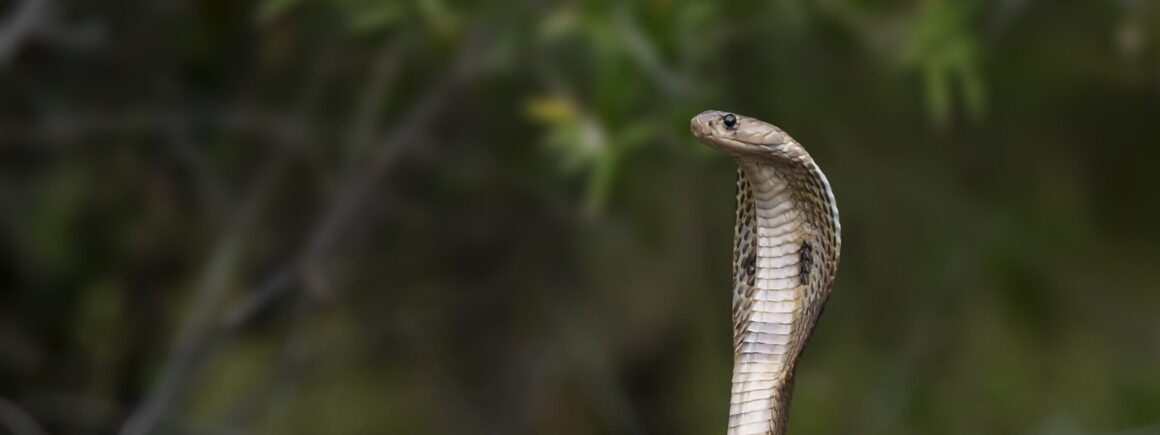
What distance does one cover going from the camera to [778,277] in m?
1.18

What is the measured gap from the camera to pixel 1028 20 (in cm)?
359

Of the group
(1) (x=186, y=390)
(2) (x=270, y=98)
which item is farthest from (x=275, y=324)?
(2) (x=270, y=98)

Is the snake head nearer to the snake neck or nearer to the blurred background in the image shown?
the snake neck

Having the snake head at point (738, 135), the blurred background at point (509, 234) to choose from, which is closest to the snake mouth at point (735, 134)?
the snake head at point (738, 135)

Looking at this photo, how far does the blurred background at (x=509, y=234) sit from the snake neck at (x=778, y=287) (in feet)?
6.94

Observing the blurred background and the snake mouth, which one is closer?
the snake mouth

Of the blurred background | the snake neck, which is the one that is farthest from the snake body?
the blurred background

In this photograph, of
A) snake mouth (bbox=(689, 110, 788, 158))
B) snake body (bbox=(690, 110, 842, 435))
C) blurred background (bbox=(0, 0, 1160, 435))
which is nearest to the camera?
snake mouth (bbox=(689, 110, 788, 158))

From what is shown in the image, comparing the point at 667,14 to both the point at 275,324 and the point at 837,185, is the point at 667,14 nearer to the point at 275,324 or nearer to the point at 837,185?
the point at 837,185

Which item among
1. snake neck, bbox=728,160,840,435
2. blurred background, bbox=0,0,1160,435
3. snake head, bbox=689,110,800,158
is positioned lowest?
blurred background, bbox=0,0,1160,435

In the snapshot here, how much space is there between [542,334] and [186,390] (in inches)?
40.1

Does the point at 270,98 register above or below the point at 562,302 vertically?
above

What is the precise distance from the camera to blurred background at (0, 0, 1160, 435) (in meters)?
3.60

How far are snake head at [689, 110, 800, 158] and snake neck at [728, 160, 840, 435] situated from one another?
62mm
